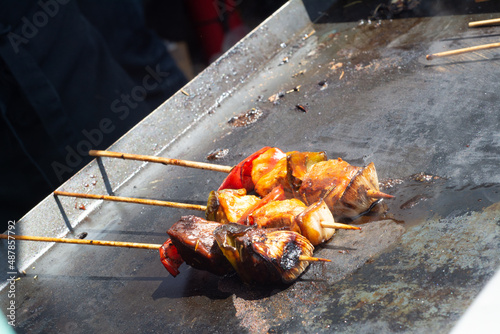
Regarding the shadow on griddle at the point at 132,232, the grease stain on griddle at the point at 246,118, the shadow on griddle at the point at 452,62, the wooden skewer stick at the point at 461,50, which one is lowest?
the shadow on griddle at the point at 452,62

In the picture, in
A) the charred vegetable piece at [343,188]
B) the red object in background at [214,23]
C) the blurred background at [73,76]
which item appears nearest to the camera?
the charred vegetable piece at [343,188]

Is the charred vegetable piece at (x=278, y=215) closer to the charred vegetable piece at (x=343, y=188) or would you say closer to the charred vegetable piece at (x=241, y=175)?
the charred vegetable piece at (x=343, y=188)

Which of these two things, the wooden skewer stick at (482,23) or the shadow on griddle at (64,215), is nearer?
the shadow on griddle at (64,215)

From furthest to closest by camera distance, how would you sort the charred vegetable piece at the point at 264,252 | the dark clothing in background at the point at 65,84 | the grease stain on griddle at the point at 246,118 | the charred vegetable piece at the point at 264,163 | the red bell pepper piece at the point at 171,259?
the dark clothing in background at the point at 65,84
the grease stain on griddle at the point at 246,118
the charred vegetable piece at the point at 264,163
the red bell pepper piece at the point at 171,259
the charred vegetable piece at the point at 264,252

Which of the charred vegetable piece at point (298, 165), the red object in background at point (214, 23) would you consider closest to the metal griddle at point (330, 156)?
the charred vegetable piece at point (298, 165)

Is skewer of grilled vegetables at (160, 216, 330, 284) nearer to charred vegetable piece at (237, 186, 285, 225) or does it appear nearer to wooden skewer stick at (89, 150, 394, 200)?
charred vegetable piece at (237, 186, 285, 225)

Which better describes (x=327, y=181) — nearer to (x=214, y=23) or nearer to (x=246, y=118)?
(x=246, y=118)

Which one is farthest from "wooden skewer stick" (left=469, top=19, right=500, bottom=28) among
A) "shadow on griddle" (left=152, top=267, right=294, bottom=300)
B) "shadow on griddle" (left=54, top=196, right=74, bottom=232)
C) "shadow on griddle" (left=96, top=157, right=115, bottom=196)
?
"shadow on griddle" (left=54, top=196, right=74, bottom=232)
